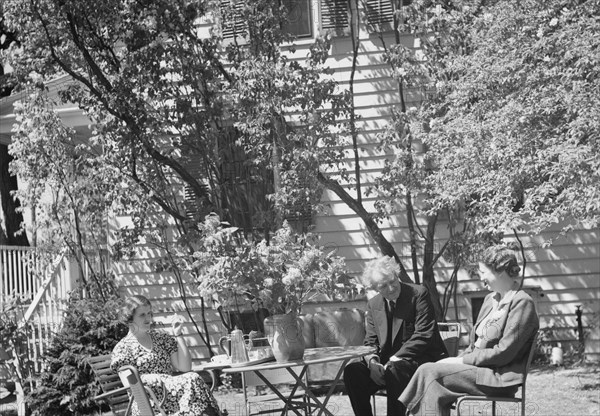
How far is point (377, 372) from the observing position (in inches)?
278

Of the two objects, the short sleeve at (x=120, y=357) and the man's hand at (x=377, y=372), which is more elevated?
the short sleeve at (x=120, y=357)

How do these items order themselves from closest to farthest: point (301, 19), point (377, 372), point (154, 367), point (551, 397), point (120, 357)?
point (120, 357) < point (154, 367) < point (377, 372) < point (551, 397) < point (301, 19)

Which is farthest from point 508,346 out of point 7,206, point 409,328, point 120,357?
point 7,206

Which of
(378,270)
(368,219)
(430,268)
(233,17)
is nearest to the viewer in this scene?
(378,270)

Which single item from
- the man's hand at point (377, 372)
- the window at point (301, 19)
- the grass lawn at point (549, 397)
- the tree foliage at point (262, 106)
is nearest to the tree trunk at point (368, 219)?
the tree foliage at point (262, 106)

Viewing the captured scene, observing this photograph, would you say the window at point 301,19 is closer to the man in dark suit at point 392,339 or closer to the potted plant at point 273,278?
the man in dark suit at point 392,339

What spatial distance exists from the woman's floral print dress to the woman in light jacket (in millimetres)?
1480

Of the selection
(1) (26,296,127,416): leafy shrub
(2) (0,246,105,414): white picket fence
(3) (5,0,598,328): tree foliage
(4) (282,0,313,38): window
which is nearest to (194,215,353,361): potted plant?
(1) (26,296,127,416): leafy shrub

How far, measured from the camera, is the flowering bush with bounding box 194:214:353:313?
21.3ft

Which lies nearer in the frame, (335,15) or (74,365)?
(74,365)

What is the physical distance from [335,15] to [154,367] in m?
6.89

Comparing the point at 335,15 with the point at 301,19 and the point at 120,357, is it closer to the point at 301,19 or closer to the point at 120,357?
the point at 301,19

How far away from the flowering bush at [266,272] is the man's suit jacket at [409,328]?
487 millimetres

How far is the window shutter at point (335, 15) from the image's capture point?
12.4m
